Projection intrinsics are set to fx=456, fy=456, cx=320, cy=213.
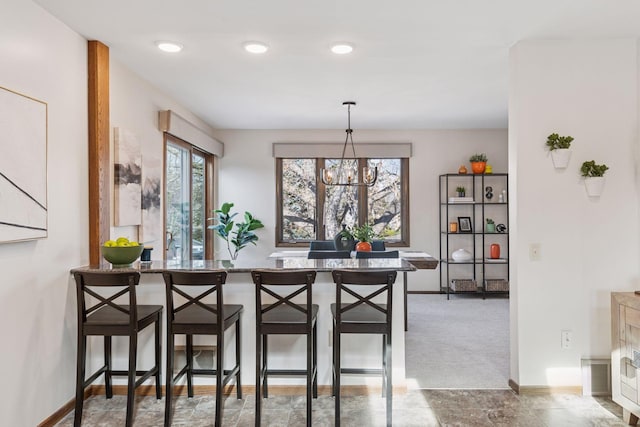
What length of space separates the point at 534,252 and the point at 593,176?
0.63 metres

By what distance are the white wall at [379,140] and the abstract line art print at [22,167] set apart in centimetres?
407

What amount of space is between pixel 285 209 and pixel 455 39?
4.10 m

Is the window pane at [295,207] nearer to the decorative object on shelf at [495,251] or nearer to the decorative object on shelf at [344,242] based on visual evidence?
the decorative object on shelf at [344,242]

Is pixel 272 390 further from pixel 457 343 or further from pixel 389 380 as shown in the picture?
pixel 457 343

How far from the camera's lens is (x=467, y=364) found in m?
3.69

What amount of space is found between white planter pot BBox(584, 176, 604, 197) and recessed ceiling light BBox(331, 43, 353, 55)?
1.85 meters

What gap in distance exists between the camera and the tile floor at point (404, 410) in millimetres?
2729

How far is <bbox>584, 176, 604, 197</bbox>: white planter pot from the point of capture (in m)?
3.02

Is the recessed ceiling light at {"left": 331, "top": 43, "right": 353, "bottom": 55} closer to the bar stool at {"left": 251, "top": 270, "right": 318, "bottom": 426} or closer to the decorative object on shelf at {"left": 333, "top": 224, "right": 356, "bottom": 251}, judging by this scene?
the bar stool at {"left": 251, "top": 270, "right": 318, "bottom": 426}

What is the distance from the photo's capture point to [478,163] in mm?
6406

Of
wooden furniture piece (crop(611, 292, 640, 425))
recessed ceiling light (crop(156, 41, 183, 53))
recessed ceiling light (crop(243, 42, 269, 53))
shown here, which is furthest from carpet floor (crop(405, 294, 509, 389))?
recessed ceiling light (crop(156, 41, 183, 53))

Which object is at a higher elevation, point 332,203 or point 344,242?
point 332,203

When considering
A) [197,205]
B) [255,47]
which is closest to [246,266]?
[255,47]

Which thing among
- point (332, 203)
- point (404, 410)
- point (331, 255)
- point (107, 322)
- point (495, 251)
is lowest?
point (404, 410)
